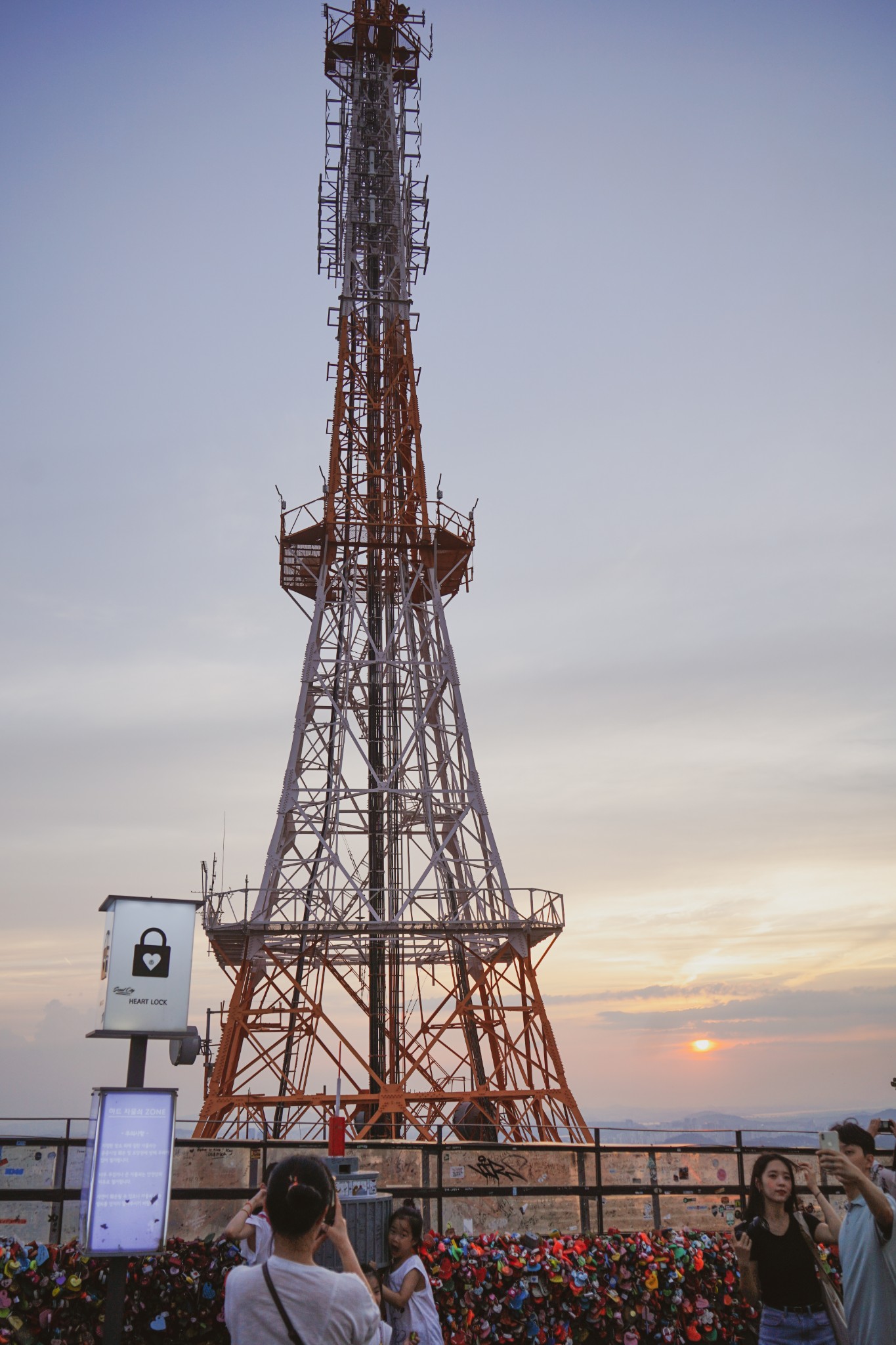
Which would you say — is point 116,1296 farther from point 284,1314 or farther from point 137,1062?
point 284,1314

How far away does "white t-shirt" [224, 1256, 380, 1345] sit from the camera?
4199mm

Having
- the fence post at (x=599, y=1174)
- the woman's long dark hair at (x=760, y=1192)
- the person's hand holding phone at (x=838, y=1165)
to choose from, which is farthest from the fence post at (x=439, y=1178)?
the person's hand holding phone at (x=838, y=1165)

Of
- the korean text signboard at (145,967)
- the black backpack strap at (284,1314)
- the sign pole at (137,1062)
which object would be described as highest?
the korean text signboard at (145,967)

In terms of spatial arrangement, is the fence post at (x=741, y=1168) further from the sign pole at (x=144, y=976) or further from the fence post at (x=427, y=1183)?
the sign pole at (x=144, y=976)

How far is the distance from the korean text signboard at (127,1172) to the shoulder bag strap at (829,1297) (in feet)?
14.1

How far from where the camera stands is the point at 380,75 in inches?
1298

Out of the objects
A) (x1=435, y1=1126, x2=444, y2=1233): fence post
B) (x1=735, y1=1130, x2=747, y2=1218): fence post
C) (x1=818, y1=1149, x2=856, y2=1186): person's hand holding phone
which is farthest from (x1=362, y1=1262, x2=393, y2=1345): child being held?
(x1=735, y1=1130, x2=747, y2=1218): fence post

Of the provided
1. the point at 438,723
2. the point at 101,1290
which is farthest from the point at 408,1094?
the point at 101,1290

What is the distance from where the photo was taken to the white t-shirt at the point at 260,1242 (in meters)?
6.54

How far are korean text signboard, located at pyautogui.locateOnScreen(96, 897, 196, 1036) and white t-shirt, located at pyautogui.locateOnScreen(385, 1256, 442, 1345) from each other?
8.46ft

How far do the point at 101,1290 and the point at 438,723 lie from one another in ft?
64.6

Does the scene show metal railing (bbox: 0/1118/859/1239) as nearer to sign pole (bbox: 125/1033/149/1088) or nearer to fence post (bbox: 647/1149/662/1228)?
fence post (bbox: 647/1149/662/1228)

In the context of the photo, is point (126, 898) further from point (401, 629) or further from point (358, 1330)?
point (401, 629)

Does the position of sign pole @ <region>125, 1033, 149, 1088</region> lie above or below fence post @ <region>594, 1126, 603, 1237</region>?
above
